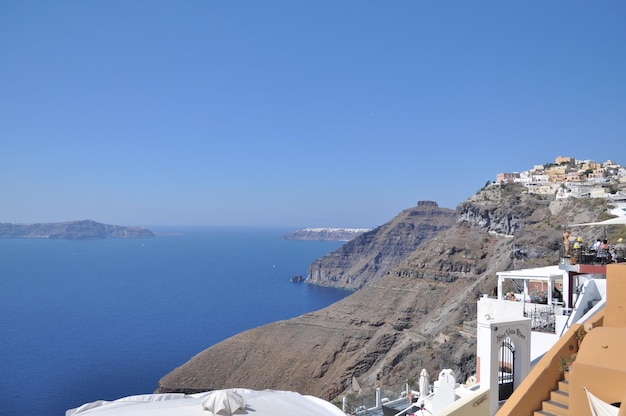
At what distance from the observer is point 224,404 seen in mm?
6934

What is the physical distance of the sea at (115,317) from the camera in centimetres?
4416

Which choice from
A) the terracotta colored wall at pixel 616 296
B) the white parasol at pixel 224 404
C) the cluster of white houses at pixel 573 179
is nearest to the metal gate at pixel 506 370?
the terracotta colored wall at pixel 616 296

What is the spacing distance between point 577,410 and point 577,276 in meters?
6.58

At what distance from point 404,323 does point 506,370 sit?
41.9 m

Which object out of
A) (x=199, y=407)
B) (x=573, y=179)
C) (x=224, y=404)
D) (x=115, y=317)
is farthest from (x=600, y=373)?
(x=115, y=317)

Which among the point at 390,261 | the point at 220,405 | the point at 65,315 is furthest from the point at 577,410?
the point at 390,261

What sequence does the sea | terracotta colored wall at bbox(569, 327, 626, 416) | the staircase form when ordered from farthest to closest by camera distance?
the sea → the staircase → terracotta colored wall at bbox(569, 327, 626, 416)

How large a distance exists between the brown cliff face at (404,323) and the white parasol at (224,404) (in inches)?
986

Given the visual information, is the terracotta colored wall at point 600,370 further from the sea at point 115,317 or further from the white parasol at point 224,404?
the sea at point 115,317

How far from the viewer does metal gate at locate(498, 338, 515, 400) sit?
8898mm

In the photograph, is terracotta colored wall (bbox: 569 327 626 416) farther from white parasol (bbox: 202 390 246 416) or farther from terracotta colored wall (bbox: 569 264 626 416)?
white parasol (bbox: 202 390 246 416)

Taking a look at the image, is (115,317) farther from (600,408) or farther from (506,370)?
(600,408)

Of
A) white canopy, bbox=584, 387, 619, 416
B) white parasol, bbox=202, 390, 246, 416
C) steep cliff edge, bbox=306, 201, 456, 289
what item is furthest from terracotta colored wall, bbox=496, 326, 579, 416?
steep cliff edge, bbox=306, 201, 456, 289

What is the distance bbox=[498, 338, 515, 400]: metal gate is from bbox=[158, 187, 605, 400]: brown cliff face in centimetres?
2155
